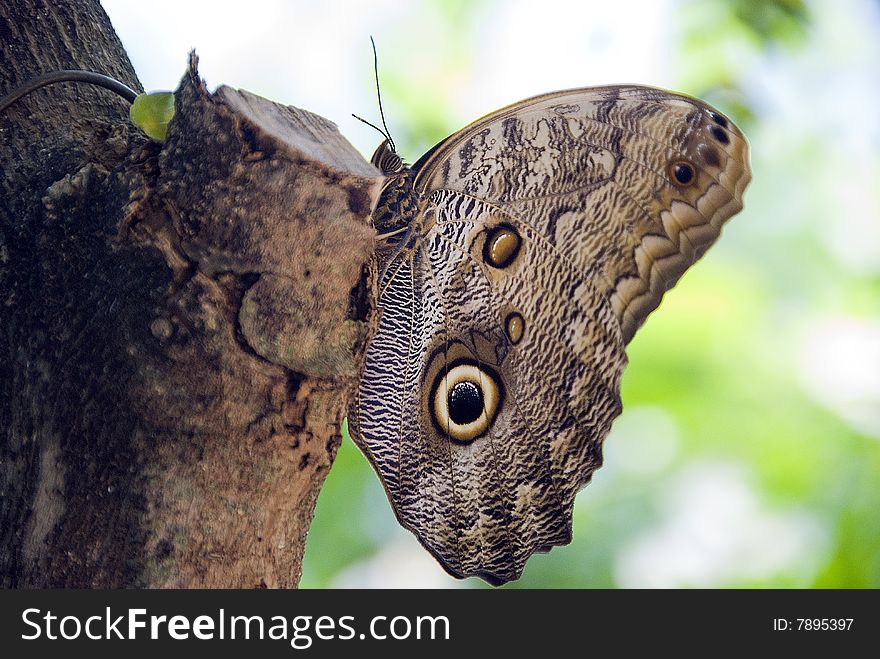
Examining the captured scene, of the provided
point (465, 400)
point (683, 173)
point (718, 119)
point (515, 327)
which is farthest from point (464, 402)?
point (718, 119)

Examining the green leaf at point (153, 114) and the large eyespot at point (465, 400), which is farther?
the large eyespot at point (465, 400)

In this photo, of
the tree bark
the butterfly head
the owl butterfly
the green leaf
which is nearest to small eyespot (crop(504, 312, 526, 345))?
the owl butterfly

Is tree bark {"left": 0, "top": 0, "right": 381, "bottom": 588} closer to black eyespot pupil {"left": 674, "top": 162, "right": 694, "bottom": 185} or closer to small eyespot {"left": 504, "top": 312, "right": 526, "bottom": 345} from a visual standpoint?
small eyespot {"left": 504, "top": 312, "right": 526, "bottom": 345}

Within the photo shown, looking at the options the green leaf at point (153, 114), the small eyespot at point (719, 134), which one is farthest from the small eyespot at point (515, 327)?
the green leaf at point (153, 114)

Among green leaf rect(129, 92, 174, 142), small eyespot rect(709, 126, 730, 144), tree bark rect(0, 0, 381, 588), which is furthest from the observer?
small eyespot rect(709, 126, 730, 144)

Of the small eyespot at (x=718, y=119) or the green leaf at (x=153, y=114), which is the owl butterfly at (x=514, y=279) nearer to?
the small eyespot at (x=718, y=119)
